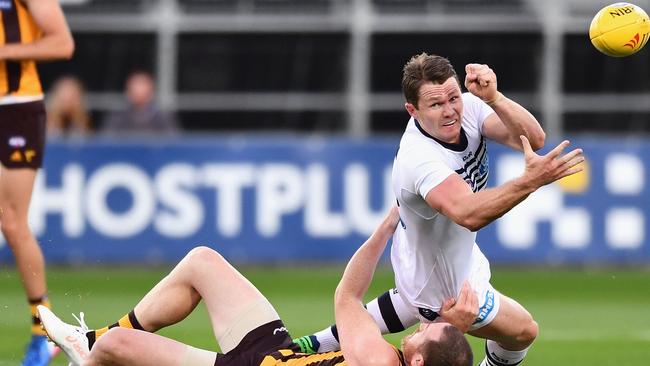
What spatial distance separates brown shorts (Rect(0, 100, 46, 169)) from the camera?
28.8 feet

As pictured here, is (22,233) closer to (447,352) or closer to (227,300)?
(227,300)

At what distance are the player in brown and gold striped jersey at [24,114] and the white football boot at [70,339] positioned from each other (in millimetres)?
1141

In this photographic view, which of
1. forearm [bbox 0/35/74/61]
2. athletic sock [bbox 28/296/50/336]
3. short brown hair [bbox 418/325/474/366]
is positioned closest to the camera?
short brown hair [bbox 418/325/474/366]

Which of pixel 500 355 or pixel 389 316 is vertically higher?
pixel 389 316

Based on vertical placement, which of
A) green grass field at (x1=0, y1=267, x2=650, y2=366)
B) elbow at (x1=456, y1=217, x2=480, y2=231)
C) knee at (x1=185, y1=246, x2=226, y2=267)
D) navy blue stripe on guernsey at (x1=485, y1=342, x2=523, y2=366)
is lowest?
green grass field at (x1=0, y1=267, x2=650, y2=366)

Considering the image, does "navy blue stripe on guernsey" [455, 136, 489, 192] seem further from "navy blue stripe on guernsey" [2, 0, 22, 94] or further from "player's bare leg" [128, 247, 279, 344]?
"navy blue stripe on guernsey" [2, 0, 22, 94]

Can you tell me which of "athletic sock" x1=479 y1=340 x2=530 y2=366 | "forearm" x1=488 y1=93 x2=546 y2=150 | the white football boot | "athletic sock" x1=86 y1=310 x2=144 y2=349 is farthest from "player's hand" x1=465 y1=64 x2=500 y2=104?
the white football boot

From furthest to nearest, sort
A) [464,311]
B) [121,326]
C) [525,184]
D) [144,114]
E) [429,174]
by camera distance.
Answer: [144,114] → [121,326] → [429,174] → [464,311] → [525,184]

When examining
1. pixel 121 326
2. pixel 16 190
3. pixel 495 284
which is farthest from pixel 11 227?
pixel 495 284

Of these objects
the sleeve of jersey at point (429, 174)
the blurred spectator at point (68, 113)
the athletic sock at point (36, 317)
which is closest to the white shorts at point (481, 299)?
the sleeve of jersey at point (429, 174)

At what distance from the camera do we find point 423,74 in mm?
7039

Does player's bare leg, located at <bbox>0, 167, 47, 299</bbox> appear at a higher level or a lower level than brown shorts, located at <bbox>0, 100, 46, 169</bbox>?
lower

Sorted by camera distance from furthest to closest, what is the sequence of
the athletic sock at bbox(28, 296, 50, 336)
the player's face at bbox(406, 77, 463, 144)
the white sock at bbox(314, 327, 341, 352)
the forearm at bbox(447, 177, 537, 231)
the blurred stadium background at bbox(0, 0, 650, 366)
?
the blurred stadium background at bbox(0, 0, 650, 366) → the athletic sock at bbox(28, 296, 50, 336) → the white sock at bbox(314, 327, 341, 352) → the player's face at bbox(406, 77, 463, 144) → the forearm at bbox(447, 177, 537, 231)

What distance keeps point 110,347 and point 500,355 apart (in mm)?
2351
